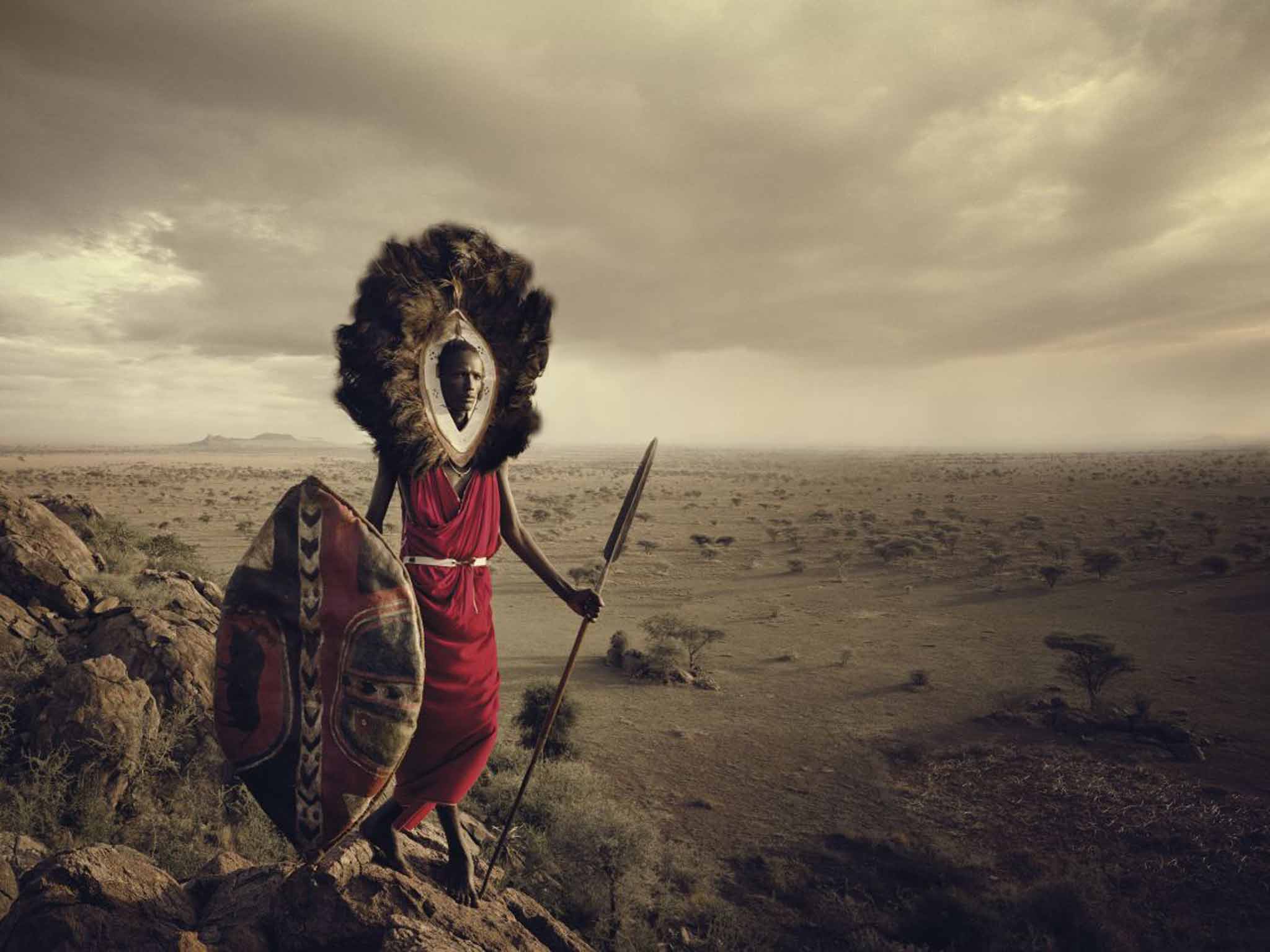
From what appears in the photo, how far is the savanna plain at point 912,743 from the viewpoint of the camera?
7.33 metres

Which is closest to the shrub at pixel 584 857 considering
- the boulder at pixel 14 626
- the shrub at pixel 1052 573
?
the boulder at pixel 14 626

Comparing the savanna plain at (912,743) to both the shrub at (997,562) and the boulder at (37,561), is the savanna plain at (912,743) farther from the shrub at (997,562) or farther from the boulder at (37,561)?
the boulder at (37,561)

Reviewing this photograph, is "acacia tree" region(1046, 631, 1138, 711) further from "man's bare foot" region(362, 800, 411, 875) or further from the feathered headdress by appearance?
the feathered headdress

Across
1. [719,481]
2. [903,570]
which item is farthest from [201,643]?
[719,481]

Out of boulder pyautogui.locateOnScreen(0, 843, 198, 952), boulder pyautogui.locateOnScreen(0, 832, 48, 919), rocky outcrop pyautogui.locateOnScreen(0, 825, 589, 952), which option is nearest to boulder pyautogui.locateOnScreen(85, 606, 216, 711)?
boulder pyautogui.locateOnScreen(0, 832, 48, 919)

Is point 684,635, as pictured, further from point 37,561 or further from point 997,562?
point 997,562

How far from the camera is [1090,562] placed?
24.2 m

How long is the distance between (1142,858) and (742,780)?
5.36 meters

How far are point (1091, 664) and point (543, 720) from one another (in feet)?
37.4

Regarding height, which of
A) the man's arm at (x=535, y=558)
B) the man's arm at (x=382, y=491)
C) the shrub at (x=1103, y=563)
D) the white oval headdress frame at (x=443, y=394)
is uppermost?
the white oval headdress frame at (x=443, y=394)

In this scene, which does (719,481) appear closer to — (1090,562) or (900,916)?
(1090,562)

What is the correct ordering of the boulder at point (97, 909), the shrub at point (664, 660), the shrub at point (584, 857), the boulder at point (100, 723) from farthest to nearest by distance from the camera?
the shrub at point (664, 660), the shrub at point (584, 857), the boulder at point (100, 723), the boulder at point (97, 909)

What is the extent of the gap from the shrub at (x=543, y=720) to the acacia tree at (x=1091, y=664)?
10200mm

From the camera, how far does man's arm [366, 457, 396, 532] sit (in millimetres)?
3000
